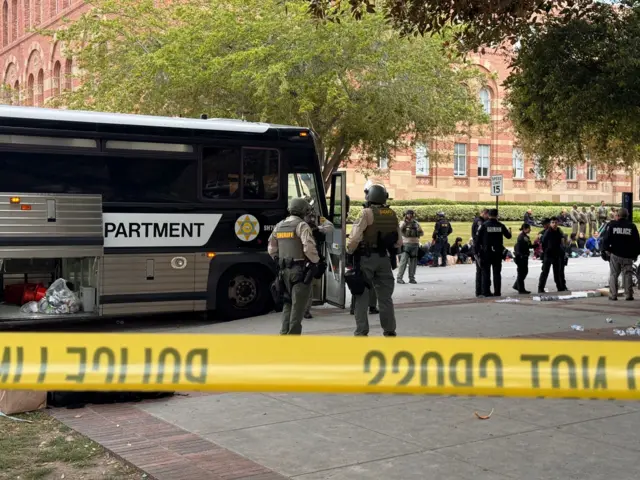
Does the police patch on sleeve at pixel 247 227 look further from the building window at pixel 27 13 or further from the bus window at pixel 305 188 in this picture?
the building window at pixel 27 13

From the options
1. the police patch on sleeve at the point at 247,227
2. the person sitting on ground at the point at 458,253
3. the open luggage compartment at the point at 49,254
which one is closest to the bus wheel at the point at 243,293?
the police patch on sleeve at the point at 247,227

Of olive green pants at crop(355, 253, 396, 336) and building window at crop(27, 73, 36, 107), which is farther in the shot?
building window at crop(27, 73, 36, 107)

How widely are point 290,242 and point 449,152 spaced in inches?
1355

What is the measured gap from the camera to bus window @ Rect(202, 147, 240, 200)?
12383 mm

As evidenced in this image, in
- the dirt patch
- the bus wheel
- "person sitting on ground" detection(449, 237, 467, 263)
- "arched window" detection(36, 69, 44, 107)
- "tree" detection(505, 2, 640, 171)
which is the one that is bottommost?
the dirt patch

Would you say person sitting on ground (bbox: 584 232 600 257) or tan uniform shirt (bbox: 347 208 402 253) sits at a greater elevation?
tan uniform shirt (bbox: 347 208 402 253)

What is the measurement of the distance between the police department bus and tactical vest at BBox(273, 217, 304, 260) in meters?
2.82

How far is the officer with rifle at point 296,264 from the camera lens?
958 cm

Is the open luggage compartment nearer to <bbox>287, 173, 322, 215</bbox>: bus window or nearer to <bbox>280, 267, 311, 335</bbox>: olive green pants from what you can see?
<bbox>287, 173, 322, 215</bbox>: bus window

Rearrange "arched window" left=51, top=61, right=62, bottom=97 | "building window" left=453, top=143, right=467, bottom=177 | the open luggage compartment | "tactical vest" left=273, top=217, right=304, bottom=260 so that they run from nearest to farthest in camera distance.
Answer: "tactical vest" left=273, top=217, right=304, bottom=260 < the open luggage compartment < "arched window" left=51, top=61, right=62, bottom=97 < "building window" left=453, top=143, right=467, bottom=177

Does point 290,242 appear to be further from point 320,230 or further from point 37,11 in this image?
point 37,11

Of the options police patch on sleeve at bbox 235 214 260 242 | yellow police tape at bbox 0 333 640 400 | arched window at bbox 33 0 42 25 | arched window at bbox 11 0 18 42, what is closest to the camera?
yellow police tape at bbox 0 333 640 400

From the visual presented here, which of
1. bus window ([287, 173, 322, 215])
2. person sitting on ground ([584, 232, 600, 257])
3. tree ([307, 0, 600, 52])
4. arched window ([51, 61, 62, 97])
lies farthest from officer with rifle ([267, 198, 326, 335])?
arched window ([51, 61, 62, 97])

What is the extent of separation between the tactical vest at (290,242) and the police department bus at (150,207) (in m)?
2.82
